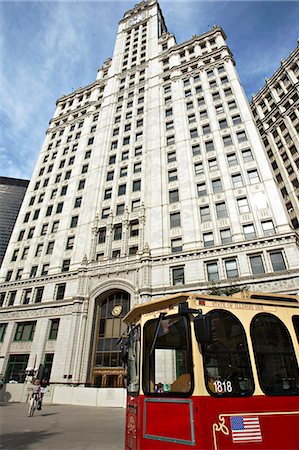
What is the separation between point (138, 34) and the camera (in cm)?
6228

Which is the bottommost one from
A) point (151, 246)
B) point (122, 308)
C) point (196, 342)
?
point (196, 342)

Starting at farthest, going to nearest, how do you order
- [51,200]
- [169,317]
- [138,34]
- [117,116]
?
[138,34] → [117,116] → [51,200] → [169,317]

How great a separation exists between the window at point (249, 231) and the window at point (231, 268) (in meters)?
2.99

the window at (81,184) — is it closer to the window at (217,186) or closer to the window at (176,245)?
the window at (176,245)

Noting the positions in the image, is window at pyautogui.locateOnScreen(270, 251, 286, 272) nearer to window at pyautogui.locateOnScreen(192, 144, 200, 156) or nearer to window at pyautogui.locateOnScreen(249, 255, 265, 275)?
window at pyautogui.locateOnScreen(249, 255, 265, 275)

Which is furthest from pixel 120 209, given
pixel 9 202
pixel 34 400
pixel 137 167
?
pixel 9 202

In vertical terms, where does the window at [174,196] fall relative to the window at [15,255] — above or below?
above

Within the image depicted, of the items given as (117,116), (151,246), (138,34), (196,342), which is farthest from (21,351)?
(138,34)

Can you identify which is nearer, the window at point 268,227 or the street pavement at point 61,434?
the street pavement at point 61,434

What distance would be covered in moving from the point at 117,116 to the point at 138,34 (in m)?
30.3

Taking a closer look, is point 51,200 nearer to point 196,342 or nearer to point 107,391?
point 107,391

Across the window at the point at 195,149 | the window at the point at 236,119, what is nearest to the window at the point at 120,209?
the window at the point at 195,149

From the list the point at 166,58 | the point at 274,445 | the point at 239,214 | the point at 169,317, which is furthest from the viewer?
the point at 166,58

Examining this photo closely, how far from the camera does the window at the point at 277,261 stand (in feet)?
76.0
